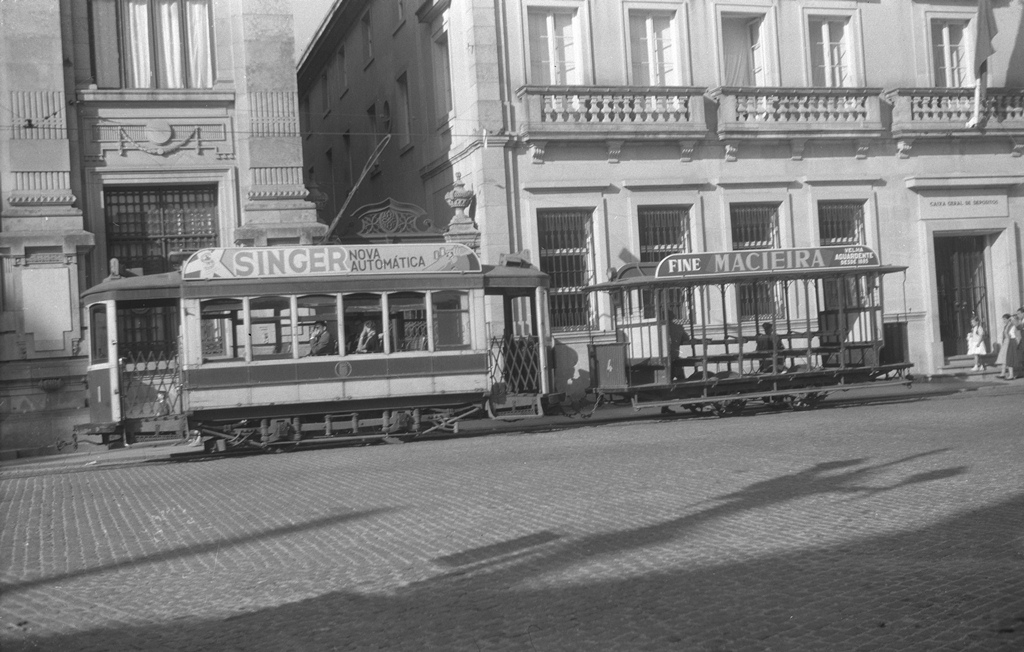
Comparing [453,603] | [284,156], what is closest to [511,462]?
[453,603]

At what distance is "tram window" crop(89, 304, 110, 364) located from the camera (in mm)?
18078

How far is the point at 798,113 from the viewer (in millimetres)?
27000

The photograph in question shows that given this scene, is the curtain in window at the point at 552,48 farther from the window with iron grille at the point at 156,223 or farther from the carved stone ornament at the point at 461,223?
the window with iron grille at the point at 156,223

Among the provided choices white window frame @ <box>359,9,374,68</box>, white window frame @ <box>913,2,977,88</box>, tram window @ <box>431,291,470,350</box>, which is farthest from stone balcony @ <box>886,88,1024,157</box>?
white window frame @ <box>359,9,374,68</box>

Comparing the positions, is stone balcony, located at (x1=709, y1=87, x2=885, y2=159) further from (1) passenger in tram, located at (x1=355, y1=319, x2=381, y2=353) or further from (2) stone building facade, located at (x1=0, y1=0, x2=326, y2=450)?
(1) passenger in tram, located at (x1=355, y1=319, x2=381, y2=353)

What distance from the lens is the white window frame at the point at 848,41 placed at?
1091 inches

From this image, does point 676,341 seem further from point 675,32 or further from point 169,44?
point 169,44

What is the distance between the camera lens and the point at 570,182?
2552 cm

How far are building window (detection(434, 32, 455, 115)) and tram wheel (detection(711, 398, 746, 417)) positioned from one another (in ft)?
34.1

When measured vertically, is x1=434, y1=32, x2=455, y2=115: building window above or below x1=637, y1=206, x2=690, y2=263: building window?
above

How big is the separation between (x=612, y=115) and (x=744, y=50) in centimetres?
462

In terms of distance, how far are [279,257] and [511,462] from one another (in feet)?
19.3

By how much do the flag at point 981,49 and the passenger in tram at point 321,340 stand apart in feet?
57.5

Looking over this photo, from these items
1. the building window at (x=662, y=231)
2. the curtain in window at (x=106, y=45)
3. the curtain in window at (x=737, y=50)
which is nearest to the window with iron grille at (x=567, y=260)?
the building window at (x=662, y=231)
